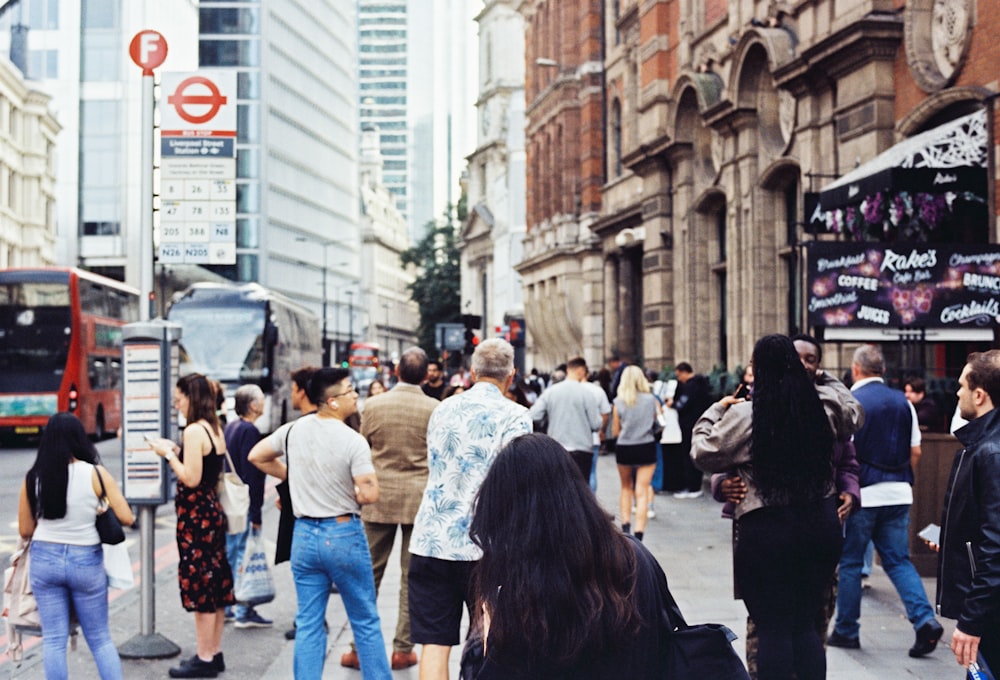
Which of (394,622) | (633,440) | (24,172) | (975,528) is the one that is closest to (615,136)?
(633,440)

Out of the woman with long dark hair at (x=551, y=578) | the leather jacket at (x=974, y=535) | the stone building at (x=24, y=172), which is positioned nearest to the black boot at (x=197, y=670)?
the leather jacket at (x=974, y=535)

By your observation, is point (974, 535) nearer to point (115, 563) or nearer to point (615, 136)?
point (115, 563)

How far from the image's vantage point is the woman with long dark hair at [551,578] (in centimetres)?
291

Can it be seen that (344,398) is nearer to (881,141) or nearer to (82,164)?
(881,141)

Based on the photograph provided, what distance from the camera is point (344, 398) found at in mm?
6715

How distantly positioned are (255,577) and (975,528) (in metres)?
5.40

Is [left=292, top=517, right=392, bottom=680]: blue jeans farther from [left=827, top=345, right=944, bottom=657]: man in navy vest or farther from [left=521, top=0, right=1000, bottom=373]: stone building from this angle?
[left=521, top=0, right=1000, bottom=373]: stone building

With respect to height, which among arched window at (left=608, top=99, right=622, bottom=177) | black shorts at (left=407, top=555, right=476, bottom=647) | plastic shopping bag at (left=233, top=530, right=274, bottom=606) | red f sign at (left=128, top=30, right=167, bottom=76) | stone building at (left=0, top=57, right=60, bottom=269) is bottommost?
plastic shopping bag at (left=233, top=530, right=274, bottom=606)

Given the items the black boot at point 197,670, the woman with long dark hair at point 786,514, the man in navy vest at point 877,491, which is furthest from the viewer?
the man in navy vest at point 877,491

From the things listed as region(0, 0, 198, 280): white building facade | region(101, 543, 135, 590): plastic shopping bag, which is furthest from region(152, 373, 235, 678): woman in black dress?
region(0, 0, 198, 280): white building facade

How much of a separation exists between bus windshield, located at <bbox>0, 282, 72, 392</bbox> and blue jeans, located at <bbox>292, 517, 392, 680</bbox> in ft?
78.6

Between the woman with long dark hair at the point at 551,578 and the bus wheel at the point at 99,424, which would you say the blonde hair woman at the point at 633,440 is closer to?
the woman with long dark hair at the point at 551,578

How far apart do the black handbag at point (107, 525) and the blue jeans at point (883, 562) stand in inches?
167

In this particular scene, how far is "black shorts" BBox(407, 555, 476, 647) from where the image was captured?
19.7 ft
